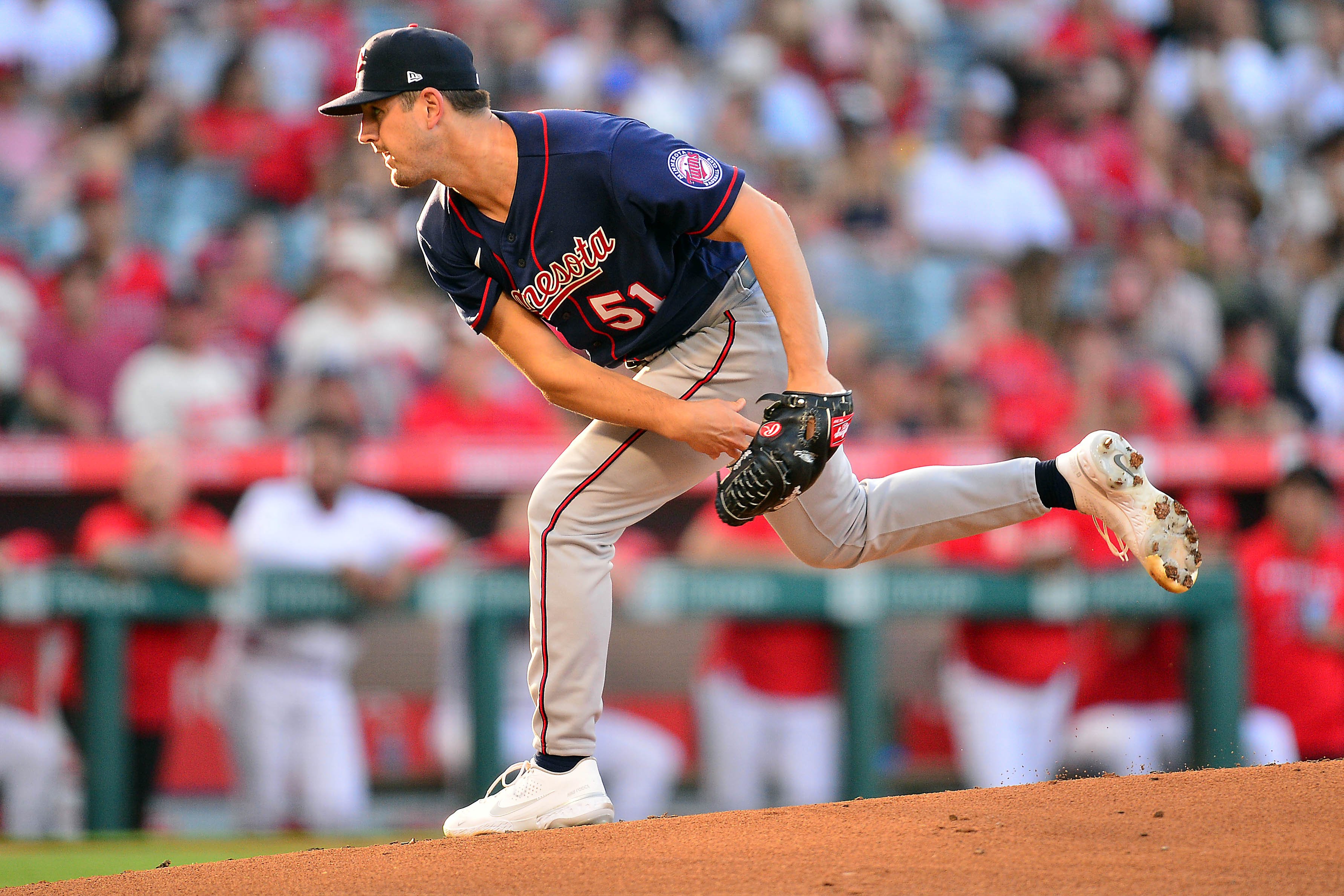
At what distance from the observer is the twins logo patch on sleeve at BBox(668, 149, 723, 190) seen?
289 centimetres

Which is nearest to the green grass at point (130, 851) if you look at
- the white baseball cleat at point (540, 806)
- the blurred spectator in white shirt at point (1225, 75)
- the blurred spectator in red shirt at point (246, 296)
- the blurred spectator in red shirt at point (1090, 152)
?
the white baseball cleat at point (540, 806)

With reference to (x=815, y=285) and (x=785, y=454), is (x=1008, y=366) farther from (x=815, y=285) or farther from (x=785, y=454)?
(x=785, y=454)

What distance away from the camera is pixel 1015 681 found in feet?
18.3

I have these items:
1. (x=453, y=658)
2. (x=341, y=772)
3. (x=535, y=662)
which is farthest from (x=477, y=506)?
(x=535, y=662)

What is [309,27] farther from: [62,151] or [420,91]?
[420,91]

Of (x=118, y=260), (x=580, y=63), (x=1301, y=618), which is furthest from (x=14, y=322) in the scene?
(x=1301, y=618)

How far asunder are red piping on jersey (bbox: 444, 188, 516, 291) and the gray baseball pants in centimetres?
36

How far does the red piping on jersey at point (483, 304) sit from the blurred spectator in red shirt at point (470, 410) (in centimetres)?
309

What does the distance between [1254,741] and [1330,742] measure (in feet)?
1.02

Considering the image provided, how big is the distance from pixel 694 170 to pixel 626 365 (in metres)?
0.62

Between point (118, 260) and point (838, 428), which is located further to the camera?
point (118, 260)

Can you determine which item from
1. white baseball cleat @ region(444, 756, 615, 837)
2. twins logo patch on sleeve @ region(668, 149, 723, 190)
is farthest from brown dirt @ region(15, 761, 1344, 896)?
twins logo patch on sleeve @ region(668, 149, 723, 190)

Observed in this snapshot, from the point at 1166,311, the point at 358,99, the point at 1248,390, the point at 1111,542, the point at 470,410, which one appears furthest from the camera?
the point at 1166,311

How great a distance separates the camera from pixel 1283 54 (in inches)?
415
